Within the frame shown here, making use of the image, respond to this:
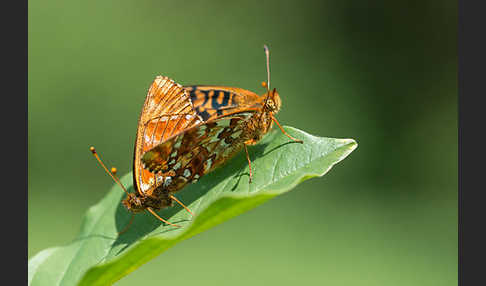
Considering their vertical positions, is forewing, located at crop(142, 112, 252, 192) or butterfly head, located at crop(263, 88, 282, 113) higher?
butterfly head, located at crop(263, 88, 282, 113)

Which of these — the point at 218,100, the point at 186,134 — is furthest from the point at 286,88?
the point at 186,134

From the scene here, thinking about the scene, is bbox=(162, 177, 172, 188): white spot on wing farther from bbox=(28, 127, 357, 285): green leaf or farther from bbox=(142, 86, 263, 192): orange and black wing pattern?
bbox=(28, 127, 357, 285): green leaf

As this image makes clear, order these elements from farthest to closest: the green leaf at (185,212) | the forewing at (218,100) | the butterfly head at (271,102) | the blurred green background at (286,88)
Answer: the blurred green background at (286,88)
the forewing at (218,100)
the butterfly head at (271,102)
the green leaf at (185,212)

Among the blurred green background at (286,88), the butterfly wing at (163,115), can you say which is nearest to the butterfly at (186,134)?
the butterfly wing at (163,115)

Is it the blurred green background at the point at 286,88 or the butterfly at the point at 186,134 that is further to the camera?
the blurred green background at the point at 286,88

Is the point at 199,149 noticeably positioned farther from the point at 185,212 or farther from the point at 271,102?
the point at 271,102

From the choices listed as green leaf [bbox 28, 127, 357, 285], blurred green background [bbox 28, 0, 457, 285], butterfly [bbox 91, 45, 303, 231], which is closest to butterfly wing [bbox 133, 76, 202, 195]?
butterfly [bbox 91, 45, 303, 231]

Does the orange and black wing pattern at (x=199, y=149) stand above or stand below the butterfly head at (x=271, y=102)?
below

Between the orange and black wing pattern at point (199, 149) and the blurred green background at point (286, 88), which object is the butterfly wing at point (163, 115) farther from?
the blurred green background at point (286, 88)
